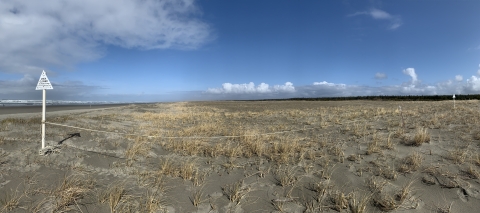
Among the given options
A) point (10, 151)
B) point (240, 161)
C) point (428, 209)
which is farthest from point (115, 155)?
point (428, 209)

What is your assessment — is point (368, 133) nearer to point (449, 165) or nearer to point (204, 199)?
point (449, 165)

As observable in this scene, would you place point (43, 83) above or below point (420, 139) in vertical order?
above

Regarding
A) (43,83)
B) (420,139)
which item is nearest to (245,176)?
(420,139)

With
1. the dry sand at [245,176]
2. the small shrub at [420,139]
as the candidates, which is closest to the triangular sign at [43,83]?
the dry sand at [245,176]

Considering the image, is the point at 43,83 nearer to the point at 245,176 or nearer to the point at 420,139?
the point at 245,176

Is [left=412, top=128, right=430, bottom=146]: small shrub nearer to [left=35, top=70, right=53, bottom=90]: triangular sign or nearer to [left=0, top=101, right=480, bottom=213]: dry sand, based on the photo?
[left=0, top=101, right=480, bottom=213]: dry sand

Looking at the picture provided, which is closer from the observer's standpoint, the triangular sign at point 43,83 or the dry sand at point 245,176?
the dry sand at point 245,176

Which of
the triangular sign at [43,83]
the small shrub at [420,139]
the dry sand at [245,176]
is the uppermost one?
the triangular sign at [43,83]

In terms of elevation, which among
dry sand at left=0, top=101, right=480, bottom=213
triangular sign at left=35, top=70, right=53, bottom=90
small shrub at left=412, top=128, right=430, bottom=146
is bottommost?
dry sand at left=0, top=101, right=480, bottom=213

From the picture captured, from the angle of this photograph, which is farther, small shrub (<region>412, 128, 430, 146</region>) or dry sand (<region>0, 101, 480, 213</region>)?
small shrub (<region>412, 128, 430, 146</region>)

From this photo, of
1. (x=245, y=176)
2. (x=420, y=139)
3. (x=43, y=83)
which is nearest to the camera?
(x=245, y=176)

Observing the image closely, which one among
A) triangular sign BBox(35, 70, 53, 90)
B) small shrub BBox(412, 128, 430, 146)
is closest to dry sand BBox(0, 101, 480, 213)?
small shrub BBox(412, 128, 430, 146)

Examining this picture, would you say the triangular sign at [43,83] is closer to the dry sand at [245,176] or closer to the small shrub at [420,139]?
the dry sand at [245,176]

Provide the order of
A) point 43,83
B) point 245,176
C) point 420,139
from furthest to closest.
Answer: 1. point 420,139
2. point 43,83
3. point 245,176
